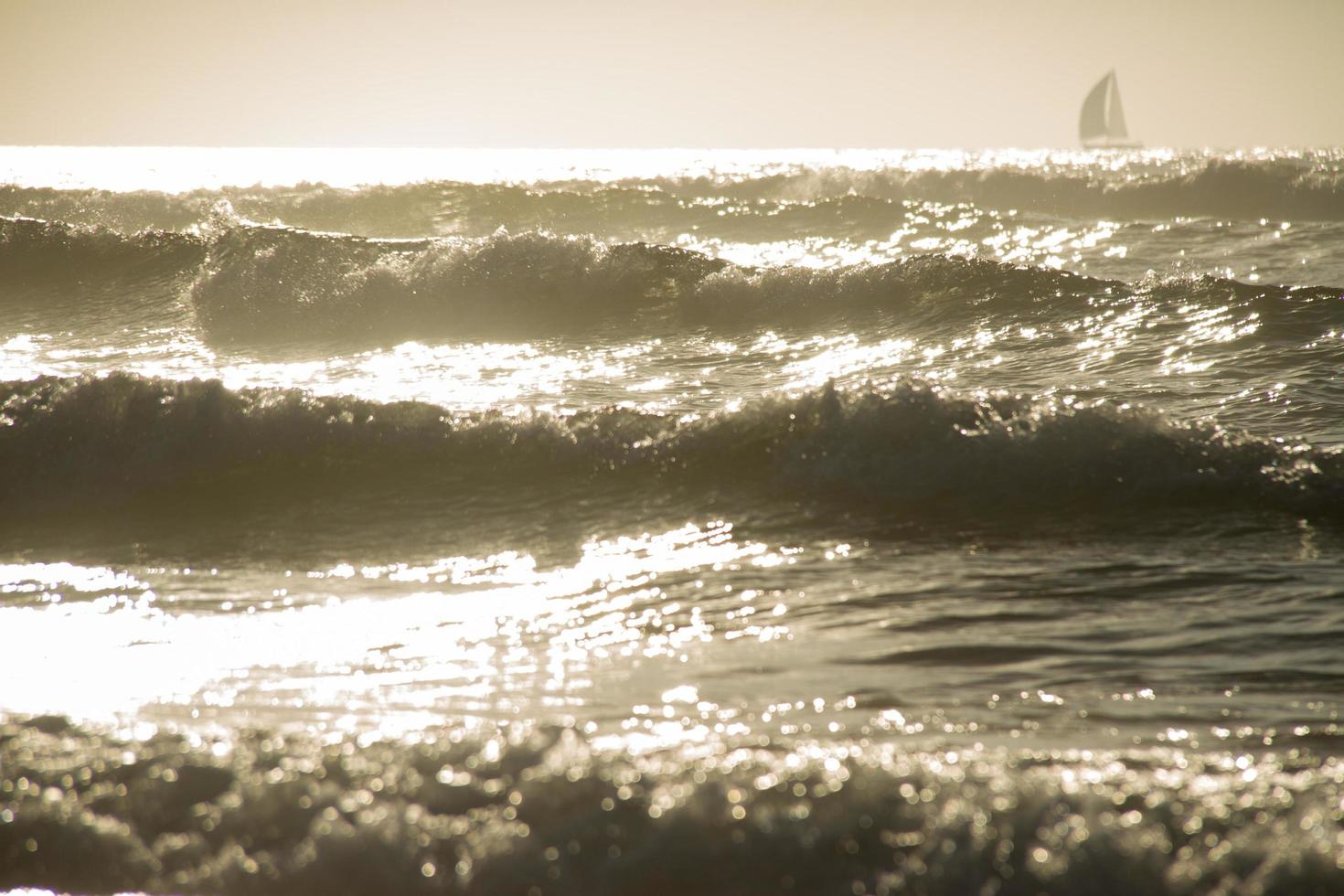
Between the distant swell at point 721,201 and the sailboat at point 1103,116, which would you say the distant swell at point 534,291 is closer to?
the distant swell at point 721,201

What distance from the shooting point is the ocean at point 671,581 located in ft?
6.49

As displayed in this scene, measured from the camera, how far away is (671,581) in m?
3.71

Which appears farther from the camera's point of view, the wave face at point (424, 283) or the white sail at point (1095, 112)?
the white sail at point (1095, 112)

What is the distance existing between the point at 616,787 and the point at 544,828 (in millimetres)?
149

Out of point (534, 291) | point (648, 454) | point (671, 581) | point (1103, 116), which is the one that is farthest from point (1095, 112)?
point (671, 581)

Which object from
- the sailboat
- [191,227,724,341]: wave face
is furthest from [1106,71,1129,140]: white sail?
[191,227,724,341]: wave face

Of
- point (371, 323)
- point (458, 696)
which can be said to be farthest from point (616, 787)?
point (371, 323)

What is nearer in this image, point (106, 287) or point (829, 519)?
point (829, 519)

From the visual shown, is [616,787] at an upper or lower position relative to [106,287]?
lower

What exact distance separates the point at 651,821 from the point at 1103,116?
76.2 meters

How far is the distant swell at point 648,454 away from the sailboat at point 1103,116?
235 feet

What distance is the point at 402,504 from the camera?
15.8ft

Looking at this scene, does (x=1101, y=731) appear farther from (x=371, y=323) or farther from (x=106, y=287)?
(x=106, y=287)

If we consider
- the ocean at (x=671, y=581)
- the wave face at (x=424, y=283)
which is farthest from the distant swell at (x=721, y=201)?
the ocean at (x=671, y=581)
